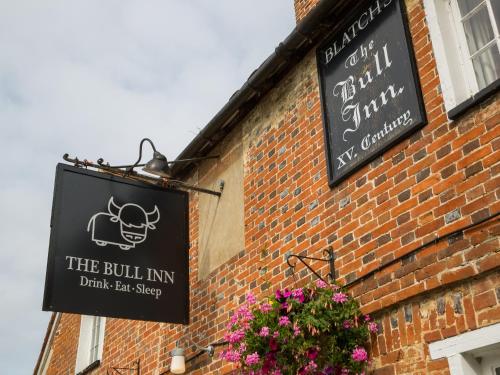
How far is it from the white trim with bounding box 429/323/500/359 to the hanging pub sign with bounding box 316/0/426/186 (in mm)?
1634

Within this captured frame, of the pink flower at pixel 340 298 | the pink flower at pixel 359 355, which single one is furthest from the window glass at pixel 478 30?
the pink flower at pixel 359 355

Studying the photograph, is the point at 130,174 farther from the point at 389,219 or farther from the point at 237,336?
the point at 389,219

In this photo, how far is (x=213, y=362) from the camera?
22.7ft

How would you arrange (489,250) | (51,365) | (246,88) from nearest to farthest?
(489,250) < (246,88) < (51,365)

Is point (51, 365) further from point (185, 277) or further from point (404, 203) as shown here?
point (404, 203)

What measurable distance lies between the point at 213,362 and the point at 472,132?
3.77m

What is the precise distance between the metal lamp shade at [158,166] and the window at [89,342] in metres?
4.00

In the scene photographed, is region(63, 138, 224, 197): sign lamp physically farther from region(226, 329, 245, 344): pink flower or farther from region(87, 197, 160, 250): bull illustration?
region(226, 329, 245, 344): pink flower

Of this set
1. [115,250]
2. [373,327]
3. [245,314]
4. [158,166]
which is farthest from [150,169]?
[373,327]

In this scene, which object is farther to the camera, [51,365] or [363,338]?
[51,365]

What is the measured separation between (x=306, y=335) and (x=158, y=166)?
122 inches

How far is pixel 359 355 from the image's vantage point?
4859mm

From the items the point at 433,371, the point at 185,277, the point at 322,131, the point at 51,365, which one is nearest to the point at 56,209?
the point at 185,277

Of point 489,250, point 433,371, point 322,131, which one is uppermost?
point 322,131
